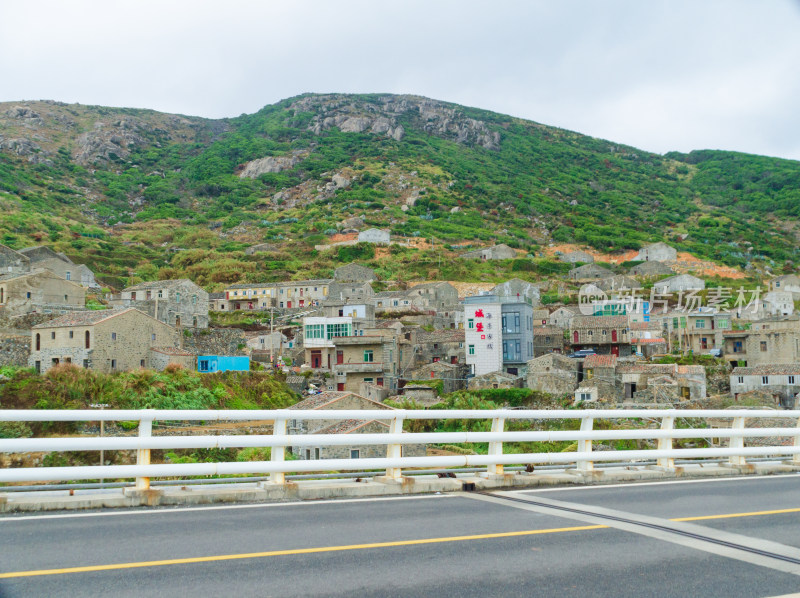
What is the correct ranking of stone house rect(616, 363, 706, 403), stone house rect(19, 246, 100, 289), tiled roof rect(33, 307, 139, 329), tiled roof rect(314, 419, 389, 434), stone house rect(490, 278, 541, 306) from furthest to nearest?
stone house rect(490, 278, 541, 306) → stone house rect(19, 246, 100, 289) → stone house rect(616, 363, 706, 403) → tiled roof rect(33, 307, 139, 329) → tiled roof rect(314, 419, 389, 434)

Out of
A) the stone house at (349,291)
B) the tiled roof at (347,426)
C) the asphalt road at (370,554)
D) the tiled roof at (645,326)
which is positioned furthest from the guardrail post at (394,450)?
the stone house at (349,291)

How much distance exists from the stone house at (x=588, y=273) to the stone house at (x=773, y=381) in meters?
58.0

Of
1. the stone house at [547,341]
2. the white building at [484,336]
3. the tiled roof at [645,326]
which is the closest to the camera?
the white building at [484,336]

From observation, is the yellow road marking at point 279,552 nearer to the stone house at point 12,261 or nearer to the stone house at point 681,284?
the stone house at point 12,261

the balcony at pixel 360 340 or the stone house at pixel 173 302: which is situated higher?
the stone house at pixel 173 302

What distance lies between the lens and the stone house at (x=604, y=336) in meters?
65.1

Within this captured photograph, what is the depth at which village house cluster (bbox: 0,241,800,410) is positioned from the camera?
153 feet

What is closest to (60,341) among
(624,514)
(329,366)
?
(329,366)

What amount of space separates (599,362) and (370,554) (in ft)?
165

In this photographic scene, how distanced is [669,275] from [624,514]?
112 metres

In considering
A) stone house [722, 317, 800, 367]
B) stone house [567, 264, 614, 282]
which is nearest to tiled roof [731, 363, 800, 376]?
→ stone house [722, 317, 800, 367]

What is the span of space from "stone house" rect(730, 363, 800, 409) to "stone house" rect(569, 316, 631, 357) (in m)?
12.9

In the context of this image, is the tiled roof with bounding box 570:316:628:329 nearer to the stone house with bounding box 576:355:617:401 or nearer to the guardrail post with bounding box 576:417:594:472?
the stone house with bounding box 576:355:617:401

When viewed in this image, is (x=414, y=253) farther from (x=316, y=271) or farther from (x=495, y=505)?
(x=495, y=505)
